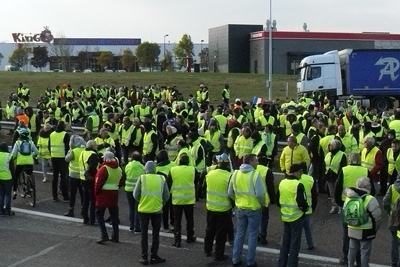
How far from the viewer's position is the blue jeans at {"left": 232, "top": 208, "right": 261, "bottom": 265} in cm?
1034

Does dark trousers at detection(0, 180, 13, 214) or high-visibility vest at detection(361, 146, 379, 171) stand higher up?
high-visibility vest at detection(361, 146, 379, 171)

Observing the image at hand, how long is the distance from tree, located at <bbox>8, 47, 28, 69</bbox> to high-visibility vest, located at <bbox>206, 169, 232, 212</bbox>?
89.9 meters

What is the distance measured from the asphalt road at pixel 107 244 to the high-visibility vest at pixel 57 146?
143 centimetres

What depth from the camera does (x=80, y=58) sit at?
97375 mm

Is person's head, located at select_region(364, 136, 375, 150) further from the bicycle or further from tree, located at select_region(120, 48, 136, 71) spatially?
tree, located at select_region(120, 48, 136, 71)

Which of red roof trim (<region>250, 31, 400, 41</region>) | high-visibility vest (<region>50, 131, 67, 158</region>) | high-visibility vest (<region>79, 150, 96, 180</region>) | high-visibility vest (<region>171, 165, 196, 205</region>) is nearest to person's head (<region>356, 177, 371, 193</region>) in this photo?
high-visibility vest (<region>171, 165, 196, 205</region>)

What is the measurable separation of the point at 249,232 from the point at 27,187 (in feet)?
22.4

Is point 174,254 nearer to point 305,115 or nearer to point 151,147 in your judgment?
point 151,147

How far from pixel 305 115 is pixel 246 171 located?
29.4 ft

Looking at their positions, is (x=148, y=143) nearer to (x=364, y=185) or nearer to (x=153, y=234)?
(x=153, y=234)

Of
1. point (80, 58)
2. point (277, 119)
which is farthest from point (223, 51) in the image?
point (277, 119)

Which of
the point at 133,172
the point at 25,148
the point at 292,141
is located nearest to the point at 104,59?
the point at 25,148

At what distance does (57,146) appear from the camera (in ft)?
49.5

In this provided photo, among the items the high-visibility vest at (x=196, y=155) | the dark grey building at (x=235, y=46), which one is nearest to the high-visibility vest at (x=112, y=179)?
the high-visibility vest at (x=196, y=155)
